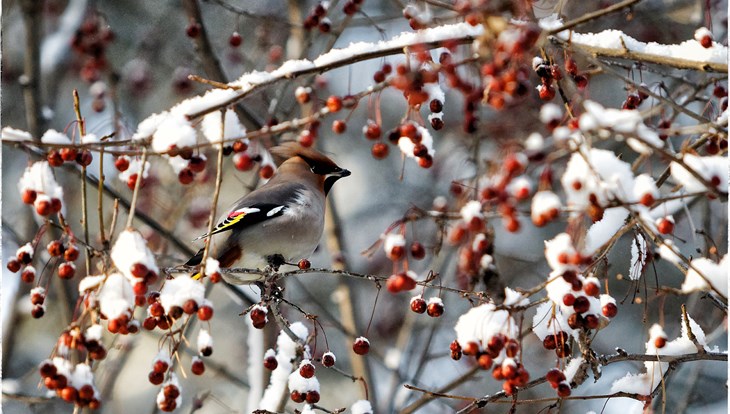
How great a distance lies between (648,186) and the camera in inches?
69.8

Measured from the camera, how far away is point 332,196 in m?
5.00

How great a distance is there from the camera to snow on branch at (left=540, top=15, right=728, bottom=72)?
7.18ft

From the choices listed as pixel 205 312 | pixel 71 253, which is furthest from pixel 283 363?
pixel 205 312

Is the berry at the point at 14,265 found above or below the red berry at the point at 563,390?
above

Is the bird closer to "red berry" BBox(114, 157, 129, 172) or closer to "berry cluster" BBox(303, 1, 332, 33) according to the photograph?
"berry cluster" BBox(303, 1, 332, 33)

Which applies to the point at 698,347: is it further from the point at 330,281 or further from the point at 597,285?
the point at 330,281

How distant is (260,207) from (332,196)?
1.05m

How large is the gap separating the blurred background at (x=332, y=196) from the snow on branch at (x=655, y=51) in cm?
134

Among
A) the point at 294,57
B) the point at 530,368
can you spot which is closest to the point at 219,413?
the point at 530,368

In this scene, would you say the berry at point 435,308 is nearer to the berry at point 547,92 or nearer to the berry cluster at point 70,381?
the berry at point 547,92

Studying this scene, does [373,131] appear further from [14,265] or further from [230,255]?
[230,255]

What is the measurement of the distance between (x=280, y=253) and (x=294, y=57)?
1.43 meters

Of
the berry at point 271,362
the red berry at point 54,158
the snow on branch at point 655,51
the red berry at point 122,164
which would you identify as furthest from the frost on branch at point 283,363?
the snow on branch at point 655,51

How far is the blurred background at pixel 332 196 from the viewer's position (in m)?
4.68
